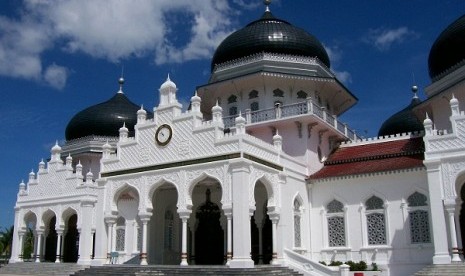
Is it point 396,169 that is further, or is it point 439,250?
point 396,169

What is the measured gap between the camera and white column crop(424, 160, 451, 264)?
15.6 metres

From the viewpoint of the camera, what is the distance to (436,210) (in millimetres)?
15984

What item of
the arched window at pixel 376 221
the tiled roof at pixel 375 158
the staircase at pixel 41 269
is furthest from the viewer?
the staircase at pixel 41 269

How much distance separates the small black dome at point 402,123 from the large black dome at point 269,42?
259 inches

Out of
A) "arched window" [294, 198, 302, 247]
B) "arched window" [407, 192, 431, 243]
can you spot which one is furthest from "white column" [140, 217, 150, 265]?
"arched window" [407, 192, 431, 243]

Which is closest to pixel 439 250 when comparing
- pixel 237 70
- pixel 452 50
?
pixel 452 50

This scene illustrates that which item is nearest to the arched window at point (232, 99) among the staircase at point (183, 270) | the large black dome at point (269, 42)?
the large black dome at point (269, 42)

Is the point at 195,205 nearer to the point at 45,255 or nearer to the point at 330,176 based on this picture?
the point at 330,176

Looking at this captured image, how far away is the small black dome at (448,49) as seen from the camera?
20016mm

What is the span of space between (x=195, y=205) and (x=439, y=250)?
938 cm

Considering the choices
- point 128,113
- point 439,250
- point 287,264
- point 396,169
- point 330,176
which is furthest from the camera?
point 128,113

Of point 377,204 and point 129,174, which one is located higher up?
point 129,174

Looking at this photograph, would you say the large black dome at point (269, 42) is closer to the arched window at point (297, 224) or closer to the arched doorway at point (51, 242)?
the arched window at point (297, 224)

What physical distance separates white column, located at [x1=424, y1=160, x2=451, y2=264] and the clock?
8737 millimetres
